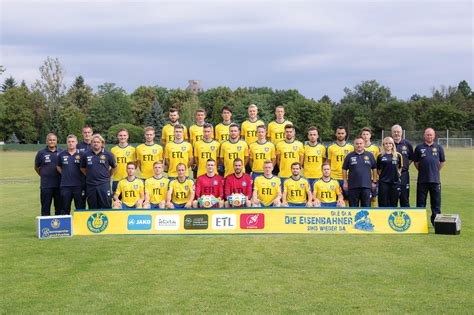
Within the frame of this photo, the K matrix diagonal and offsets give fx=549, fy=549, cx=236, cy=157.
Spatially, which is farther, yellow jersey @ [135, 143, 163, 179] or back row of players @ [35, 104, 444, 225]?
yellow jersey @ [135, 143, 163, 179]

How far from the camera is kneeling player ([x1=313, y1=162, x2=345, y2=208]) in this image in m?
11.5

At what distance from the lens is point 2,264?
8227mm

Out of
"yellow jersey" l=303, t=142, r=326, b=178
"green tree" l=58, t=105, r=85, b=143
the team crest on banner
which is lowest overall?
the team crest on banner

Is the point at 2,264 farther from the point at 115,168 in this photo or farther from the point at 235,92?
the point at 235,92

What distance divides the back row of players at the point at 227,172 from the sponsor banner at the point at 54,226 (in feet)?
2.98

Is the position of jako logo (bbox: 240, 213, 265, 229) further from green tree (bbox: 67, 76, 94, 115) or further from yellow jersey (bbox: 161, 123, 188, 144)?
green tree (bbox: 67, 76, 94, 115)

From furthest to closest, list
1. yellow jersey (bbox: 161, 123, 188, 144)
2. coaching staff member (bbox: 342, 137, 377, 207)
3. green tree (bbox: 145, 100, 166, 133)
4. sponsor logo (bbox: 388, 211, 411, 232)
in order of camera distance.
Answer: green tree (bbox: 145, 100, 166, 133)
yellow jersey (bbox: 161, 123, 188, 144)
coaching staff member (bbox: 342, 137, 377, 207)
sponsor logo (bbox: 388, 211, 411, 232)

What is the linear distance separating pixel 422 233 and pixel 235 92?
8461 centimetres

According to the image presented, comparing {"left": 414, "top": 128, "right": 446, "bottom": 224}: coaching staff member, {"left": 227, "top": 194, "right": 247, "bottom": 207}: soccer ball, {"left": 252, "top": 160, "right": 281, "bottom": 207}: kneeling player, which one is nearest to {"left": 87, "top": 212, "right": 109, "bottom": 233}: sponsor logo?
{"left": 227, "top": 194, "right": 247, "bottom": 207}: soccer ball

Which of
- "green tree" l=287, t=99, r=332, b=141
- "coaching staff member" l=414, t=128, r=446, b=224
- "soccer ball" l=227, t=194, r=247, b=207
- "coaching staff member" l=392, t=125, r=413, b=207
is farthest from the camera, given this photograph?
"green tree" l=287, t=99, r=332, b=141

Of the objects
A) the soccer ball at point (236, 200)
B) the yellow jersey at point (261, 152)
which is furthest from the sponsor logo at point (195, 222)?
the yellow jersey at point (261, 152)

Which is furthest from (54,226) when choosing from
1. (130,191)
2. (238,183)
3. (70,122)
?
(70,122)

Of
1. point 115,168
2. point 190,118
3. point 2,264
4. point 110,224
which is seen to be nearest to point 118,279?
point 2,264

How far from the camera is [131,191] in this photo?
452 inches
